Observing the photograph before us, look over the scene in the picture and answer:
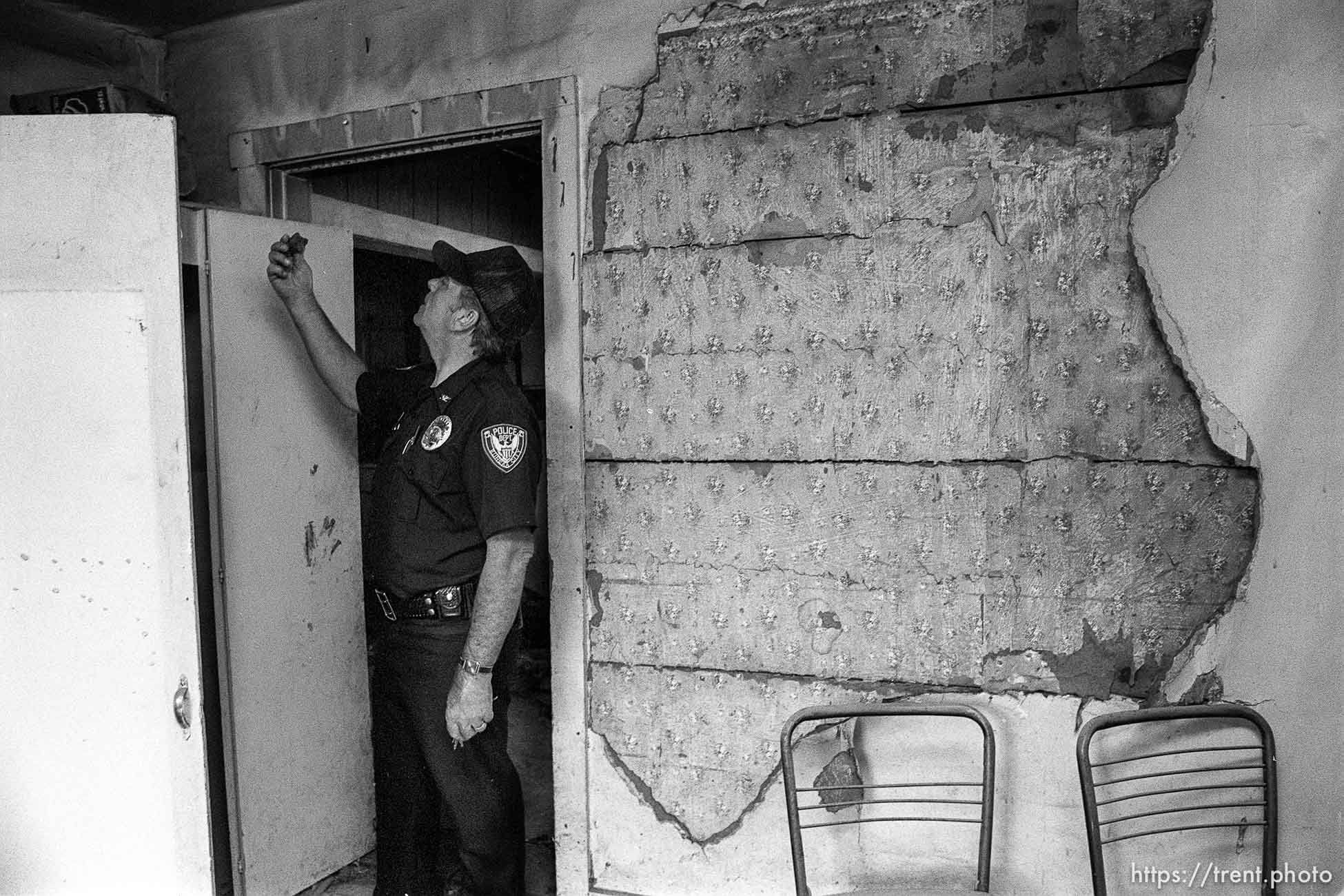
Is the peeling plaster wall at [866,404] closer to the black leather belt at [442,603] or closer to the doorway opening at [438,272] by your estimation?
the black leather belt at [442,603]

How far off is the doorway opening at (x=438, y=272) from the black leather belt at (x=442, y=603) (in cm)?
55

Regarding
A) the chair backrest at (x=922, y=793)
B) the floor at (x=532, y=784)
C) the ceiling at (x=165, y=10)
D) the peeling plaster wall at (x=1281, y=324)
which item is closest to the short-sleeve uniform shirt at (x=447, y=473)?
the chair backrest at (x=922, y=793)

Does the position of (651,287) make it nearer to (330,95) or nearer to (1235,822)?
(330,95)

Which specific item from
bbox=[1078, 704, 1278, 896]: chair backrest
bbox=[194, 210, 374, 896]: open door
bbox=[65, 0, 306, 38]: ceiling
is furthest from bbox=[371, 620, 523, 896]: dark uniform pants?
bbox=[65, 0, 306, 38]: ceiling

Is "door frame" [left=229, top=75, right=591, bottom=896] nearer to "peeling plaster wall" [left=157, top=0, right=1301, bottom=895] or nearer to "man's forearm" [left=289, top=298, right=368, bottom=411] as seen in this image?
"peeling plaster wall" [left=157, top=0, right=1301, bottom=895]

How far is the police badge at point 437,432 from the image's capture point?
237 centimetres

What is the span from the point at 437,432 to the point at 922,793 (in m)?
1.47

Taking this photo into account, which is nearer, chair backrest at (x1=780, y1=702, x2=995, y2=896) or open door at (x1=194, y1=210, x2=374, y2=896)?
chair backrest at (x1=780, y1=702, x2=995, y2=896)

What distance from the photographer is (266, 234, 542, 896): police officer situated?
2250mm

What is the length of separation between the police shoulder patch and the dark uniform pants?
0.49 m

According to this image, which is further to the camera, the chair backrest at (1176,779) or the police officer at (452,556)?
the police officer at (452,556)

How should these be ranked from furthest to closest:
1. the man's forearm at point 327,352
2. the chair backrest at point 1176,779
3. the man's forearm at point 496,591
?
the man's forearm at point 327,352 < the man's forearm at point 496,591 < the chair backrest at point 1176,779

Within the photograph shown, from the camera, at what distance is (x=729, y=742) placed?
2.27 m

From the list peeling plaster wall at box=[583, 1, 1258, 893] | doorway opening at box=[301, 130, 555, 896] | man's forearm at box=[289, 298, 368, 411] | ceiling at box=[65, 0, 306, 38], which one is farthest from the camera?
doorway opening at box=[301, 130, 555, 896]
